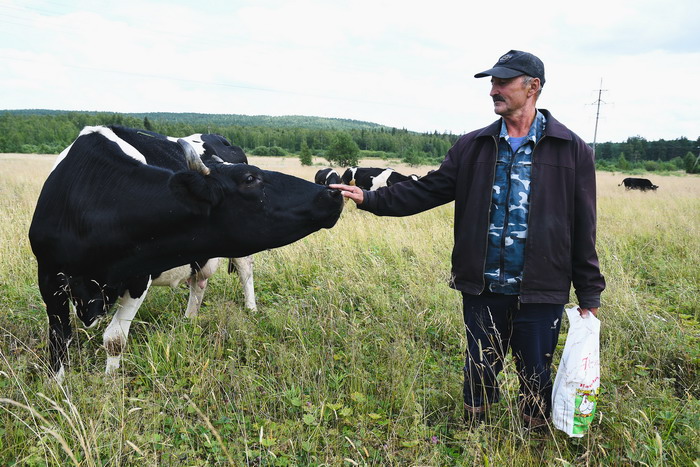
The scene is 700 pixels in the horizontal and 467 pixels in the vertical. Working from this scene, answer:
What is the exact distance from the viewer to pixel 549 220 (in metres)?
2.84

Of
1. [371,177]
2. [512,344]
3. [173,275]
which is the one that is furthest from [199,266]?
[371,177]

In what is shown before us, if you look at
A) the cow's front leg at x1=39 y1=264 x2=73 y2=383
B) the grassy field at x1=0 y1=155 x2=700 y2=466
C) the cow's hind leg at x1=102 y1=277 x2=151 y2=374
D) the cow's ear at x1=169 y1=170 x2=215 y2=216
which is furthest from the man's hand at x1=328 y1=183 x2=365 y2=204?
the cow's front leg at x1=39 y1=264 x2=73 y2=383

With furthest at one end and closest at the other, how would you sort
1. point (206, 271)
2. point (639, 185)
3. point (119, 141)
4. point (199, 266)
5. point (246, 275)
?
point (639, 185)
point (246, 275)
point (206, 271)
point (199, 266)
point (119, 141)

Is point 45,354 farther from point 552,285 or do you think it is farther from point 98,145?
point 552,285

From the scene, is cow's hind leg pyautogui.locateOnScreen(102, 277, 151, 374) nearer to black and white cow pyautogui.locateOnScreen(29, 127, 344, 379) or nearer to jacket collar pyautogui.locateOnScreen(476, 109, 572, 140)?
black and white cow pyautogui.locateOnScreen(29, 127, 344, 379)

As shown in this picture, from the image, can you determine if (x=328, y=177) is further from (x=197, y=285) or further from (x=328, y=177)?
(x=197, y=285)

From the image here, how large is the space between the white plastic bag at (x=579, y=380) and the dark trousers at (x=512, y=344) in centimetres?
14

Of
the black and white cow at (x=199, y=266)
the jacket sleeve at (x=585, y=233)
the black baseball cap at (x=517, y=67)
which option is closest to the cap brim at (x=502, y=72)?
the black baseball cap at (x=517, y=67)

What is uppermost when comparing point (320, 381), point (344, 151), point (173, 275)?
point (344, 151)

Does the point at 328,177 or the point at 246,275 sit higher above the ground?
the point at 328,177


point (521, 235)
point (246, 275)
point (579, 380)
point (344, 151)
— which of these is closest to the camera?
point (579, 380)

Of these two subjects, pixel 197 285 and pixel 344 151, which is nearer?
pixel 197 285

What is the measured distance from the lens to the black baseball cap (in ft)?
9.31

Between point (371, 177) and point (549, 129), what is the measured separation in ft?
51.7
